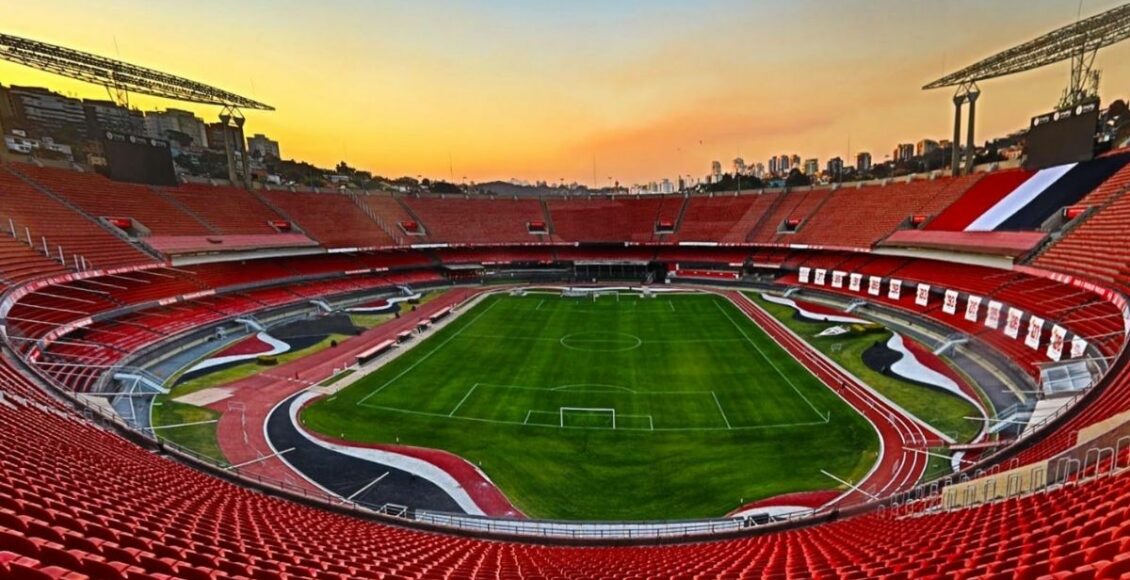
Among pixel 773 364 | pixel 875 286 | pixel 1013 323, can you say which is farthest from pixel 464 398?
pixel 875 286

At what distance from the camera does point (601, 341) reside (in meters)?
33.8

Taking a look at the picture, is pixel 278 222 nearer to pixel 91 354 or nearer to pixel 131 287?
pixel 131 287

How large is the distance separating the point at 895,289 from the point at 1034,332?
1445 centimetres

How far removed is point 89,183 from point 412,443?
131 ft

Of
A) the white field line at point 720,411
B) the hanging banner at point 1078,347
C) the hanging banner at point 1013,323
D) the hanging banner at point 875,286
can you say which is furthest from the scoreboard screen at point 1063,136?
the white field line at point 720,411

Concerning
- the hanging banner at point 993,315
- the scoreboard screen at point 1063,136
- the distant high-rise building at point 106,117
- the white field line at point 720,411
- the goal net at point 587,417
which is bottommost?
the goal net at point 587,417

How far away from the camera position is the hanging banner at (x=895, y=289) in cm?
3712

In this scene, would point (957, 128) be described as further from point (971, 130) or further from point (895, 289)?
point (895, 289)

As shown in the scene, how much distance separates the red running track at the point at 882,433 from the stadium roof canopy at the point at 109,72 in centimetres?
4850

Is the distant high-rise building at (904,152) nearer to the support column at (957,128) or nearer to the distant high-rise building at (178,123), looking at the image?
the support column at (957,128)

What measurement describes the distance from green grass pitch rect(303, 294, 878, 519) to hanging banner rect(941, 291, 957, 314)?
11.0 meters

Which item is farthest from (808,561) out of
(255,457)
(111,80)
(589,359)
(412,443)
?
(111,80)

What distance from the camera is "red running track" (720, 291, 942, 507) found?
53.4ft

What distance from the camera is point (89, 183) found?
1531 inches
